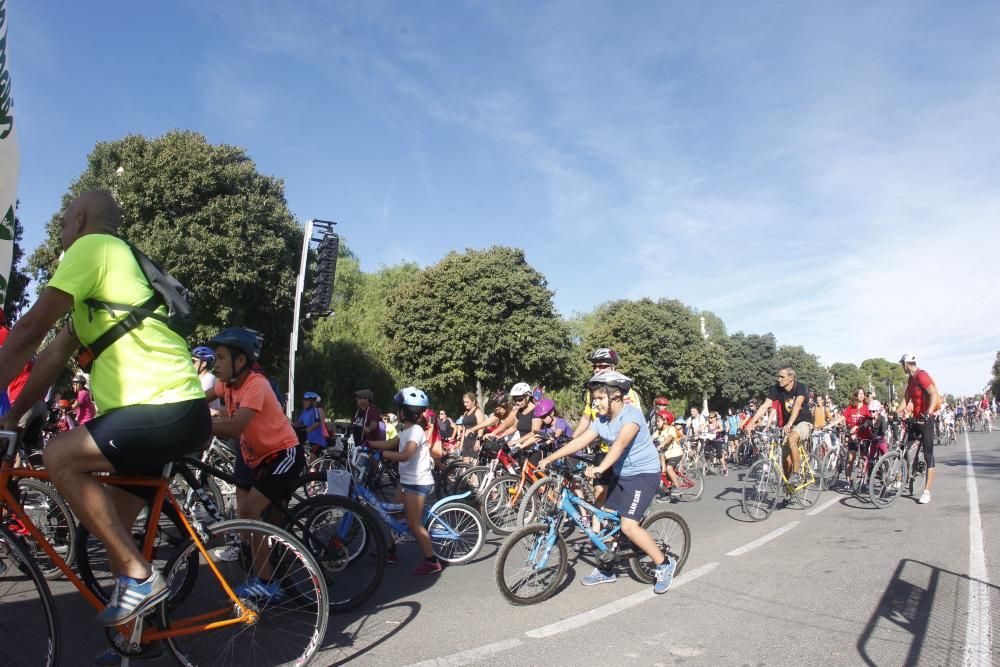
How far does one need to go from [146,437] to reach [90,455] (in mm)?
222

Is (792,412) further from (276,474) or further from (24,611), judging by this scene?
(24,611)

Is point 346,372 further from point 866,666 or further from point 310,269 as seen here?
point 866,666

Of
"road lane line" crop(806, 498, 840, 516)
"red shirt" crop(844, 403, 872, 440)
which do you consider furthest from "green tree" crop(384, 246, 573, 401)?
"road lane line" crop(806, 498, 840, 516)

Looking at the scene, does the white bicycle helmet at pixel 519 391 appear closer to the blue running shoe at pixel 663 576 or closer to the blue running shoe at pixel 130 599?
the blue running shoe at pixel 663 576

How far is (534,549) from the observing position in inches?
199

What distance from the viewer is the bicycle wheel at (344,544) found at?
4633mm

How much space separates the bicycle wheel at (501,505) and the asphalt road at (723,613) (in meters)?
0.67

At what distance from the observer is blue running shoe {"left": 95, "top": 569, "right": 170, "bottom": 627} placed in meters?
2.89

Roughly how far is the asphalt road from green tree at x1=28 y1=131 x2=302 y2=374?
20.0 metres

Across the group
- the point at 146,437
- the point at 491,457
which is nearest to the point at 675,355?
the point at 491,457

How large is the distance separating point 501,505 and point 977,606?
186 inches

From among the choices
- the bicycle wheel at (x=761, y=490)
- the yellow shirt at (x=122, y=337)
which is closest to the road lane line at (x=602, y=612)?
the yellow shirt at (x=122, y=337)

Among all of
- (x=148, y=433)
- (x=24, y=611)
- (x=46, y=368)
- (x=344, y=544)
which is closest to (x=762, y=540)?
(x=344, y=544)

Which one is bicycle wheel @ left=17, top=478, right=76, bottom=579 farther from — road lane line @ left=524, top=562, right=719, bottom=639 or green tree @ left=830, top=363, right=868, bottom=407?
green tree @ left=830, top=363, right=868, bottom=407
